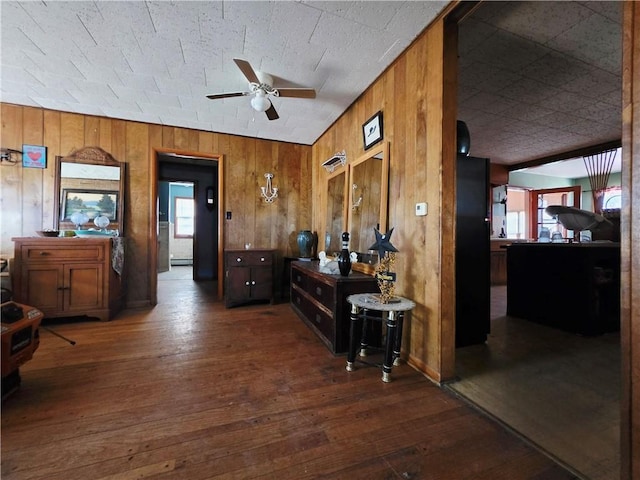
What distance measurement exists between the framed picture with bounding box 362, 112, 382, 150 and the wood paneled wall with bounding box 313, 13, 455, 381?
70 millimetres

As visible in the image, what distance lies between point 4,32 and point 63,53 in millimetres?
325

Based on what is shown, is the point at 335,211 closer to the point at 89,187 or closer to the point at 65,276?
the point at 65,276

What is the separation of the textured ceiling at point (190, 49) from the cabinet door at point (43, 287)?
6.38ft

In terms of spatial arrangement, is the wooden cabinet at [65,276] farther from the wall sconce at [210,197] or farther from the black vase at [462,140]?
the black vase at [462,140]

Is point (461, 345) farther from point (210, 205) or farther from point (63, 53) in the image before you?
point (210, 205)

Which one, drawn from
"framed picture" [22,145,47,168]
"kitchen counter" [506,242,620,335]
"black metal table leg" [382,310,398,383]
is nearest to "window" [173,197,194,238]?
"framed picture" [22,145,47,168]

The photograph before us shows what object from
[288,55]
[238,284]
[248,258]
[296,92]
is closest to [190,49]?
[288,55]

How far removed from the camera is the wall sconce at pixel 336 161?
3266mm

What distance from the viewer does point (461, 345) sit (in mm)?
2357

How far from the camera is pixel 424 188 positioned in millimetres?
1912

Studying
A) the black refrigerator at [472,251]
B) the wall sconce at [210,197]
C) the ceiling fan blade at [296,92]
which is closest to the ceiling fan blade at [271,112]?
the ceiling fan blade at [296,92]

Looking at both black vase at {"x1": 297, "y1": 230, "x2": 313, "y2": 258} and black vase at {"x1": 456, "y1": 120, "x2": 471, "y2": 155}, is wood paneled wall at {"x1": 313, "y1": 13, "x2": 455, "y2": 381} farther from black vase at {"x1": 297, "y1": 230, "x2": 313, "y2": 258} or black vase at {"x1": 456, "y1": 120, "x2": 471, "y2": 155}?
black vase at {"x1": 297, "y1": 230, "x2": 313, "y2": 258}

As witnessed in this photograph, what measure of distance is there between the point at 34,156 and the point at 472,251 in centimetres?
507

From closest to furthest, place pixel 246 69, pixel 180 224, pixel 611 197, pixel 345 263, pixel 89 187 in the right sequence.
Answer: pixel 246 69 → pixel 345 263 → pixel 89 187 → pixel 611 197 → pixel 180 224
